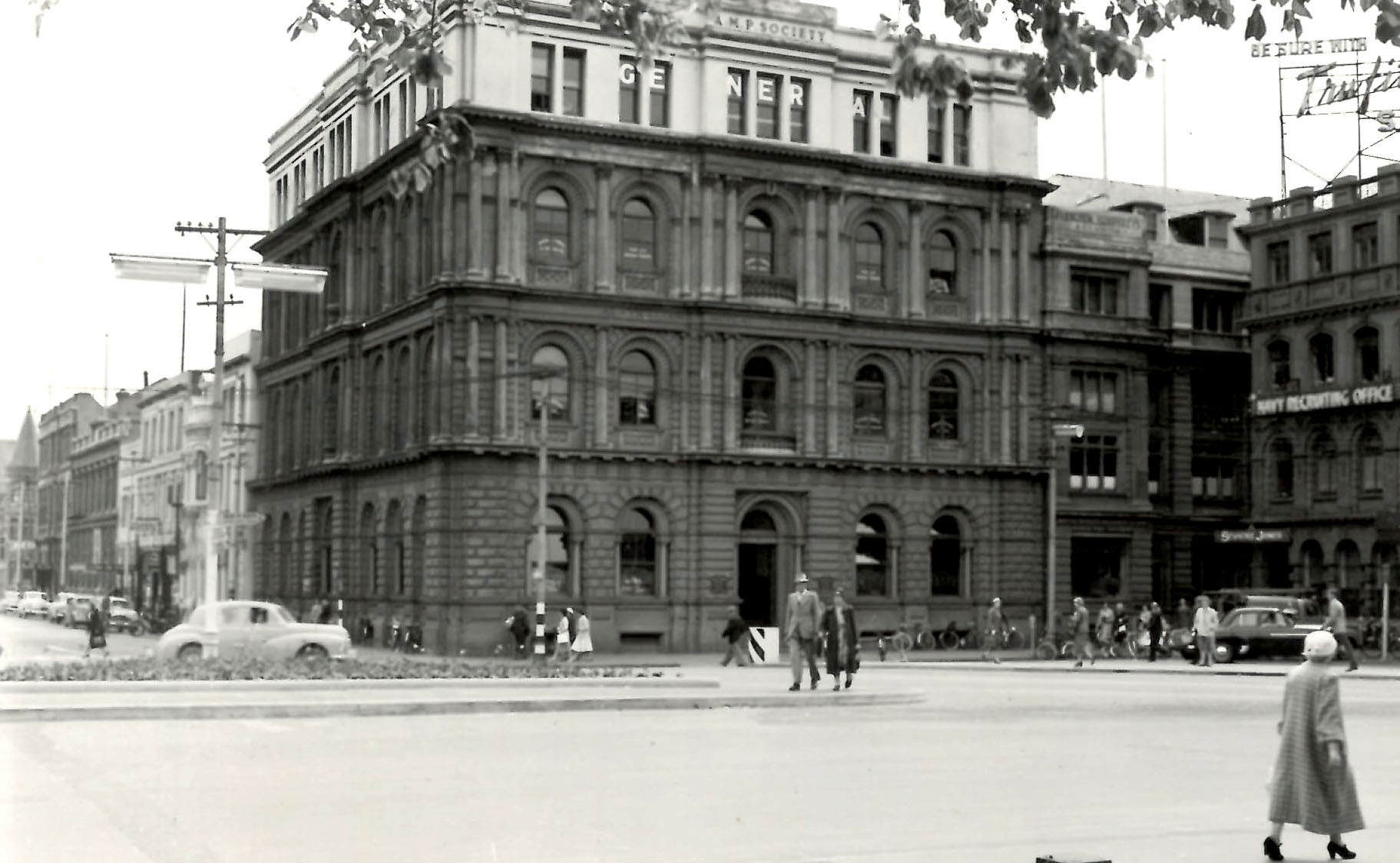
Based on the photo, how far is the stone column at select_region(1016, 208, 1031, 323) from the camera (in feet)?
212

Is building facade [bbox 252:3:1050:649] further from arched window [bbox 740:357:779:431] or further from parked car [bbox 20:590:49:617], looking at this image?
parked car [bbox 20:590:49:617]

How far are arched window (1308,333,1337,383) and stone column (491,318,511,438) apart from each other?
100ft

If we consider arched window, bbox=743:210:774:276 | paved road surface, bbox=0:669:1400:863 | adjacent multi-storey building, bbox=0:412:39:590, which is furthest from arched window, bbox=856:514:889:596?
paved road surface, bbox=0:669:1400:863

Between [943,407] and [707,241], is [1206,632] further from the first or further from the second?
[707,241]

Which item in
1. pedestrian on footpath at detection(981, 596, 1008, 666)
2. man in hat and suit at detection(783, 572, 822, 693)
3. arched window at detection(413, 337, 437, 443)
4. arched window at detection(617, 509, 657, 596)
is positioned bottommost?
pedestrian on footpath at detection(981, 596, 1008, 666)

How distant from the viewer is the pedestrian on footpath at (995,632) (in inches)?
2222

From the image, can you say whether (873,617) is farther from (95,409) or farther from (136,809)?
(136,809)

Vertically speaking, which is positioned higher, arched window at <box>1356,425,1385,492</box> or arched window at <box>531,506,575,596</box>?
arched window at <box>1356,425,1385,492</box>

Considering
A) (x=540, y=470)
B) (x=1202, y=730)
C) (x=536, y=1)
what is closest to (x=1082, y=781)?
(x=1202, y=730)

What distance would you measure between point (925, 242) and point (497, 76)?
16.6 m

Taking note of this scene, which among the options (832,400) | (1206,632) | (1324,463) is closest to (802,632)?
(1206,632)

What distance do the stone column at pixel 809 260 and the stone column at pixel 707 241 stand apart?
3333mm

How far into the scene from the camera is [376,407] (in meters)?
63.7

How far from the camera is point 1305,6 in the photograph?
394 inches
